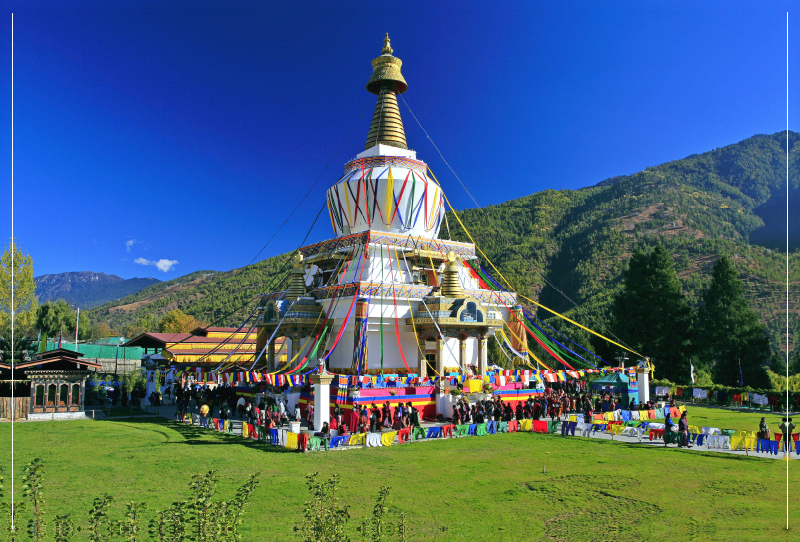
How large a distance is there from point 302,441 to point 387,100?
23335 millimetres

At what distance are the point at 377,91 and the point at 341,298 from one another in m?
15.0

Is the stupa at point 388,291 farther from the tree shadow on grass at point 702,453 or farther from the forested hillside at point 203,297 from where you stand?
Result: the forested hillside at point 203,297

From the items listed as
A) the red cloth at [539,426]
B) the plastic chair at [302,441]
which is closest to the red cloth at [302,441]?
the plastic chair at [302,441]

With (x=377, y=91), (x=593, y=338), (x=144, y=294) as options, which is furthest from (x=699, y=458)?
(x=144, y=294)

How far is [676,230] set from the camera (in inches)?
4503

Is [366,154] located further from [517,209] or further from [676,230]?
[517,209]

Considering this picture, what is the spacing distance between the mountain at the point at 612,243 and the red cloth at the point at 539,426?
3515 cm

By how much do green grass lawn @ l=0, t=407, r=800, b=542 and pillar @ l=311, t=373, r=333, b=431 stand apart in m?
2.30

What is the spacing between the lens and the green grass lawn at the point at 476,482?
10945 millimetres

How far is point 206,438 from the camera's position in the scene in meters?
20.2

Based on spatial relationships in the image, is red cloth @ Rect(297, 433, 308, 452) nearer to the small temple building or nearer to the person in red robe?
the person in red robe

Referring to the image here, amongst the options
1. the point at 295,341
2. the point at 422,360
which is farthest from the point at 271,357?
the point at 422,360

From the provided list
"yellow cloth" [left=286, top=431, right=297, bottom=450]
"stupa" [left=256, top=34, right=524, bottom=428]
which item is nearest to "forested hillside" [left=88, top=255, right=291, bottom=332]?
"stupa" [left=256, top=34, right=524, bottom=428]

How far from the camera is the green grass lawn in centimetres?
1095
